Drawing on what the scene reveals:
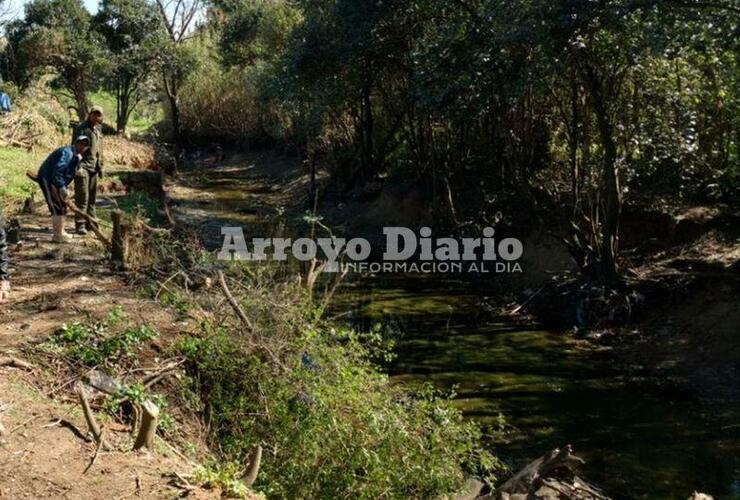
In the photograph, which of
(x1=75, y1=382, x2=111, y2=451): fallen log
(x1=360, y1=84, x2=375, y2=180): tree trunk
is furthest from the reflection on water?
(x1=360, y1=84, x2=375, y2=180): tree trunk

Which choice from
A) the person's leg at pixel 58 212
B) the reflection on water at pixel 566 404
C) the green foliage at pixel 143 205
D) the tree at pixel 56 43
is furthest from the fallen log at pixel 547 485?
the tree at pixel 56 43

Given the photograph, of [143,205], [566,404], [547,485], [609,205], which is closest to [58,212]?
[143,205]

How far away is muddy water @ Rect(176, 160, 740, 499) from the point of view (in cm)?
710

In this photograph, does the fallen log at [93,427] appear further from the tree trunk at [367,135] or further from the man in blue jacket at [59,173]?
the tree trunk at [367,135]

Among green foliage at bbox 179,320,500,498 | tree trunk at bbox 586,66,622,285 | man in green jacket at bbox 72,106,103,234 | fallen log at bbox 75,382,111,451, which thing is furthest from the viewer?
tree trunk at bbox 586,66,622,285

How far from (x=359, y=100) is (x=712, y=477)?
14.1 meters

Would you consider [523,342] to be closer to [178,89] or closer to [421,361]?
[421,361]

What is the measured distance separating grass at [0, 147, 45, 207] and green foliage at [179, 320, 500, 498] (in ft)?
26.1

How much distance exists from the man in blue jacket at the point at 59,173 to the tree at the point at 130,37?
22.3 metres

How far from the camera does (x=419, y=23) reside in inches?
577

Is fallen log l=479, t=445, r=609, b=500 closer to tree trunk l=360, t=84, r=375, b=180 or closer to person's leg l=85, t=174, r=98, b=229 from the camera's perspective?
person's leg l=85, t=174, r=98, b=229

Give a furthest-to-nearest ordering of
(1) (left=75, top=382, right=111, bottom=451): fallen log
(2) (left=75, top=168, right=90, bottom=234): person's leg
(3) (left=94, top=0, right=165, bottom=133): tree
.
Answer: (3) (left=94, top=0, right=165, bottom=133): tree
(2) (left=75, top=168, right=90, bottom=234): person's leg
(1) (left=75, top=382, right=111, bottom=451): fallen log

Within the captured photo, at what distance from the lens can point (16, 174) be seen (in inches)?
647

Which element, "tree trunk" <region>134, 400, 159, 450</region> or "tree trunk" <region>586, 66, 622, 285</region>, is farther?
"tree trunk" <region>586, 66, 622, 285</region>
